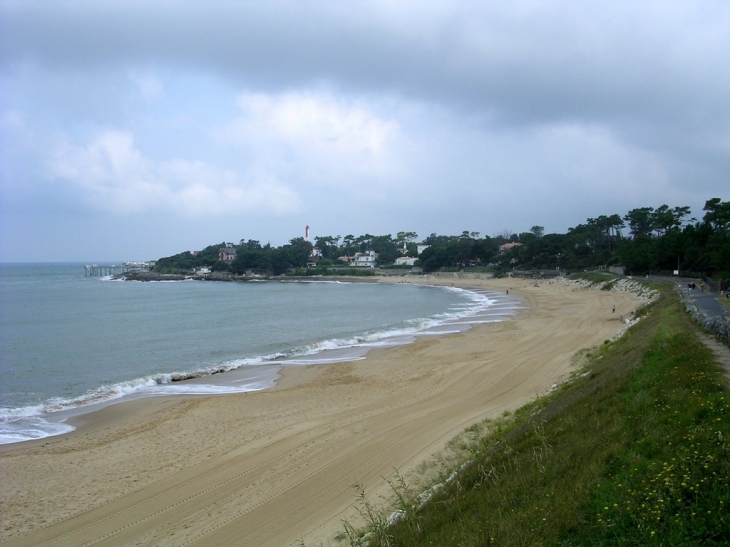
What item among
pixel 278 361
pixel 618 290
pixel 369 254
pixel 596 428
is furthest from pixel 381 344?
pixel 369 254

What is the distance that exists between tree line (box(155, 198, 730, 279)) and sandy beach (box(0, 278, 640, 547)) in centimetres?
2951

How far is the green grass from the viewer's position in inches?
195

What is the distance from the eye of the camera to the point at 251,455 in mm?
12141

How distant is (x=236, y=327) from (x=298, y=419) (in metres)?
26.3

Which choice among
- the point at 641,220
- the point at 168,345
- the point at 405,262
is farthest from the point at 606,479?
the point at 405,262

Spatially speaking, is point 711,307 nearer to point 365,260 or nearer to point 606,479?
point 606,479

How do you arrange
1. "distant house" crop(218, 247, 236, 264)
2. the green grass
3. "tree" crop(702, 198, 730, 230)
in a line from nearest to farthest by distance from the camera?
the green grass, "tree" crop(702, 198, 730, 230), "distant house" crop(218, 247, 236, 264)

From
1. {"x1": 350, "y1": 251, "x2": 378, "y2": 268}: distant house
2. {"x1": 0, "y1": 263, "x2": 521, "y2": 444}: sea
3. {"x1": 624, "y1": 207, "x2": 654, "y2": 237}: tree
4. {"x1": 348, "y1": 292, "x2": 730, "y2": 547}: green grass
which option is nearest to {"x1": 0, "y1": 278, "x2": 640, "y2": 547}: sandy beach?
{"x1": 348, "y1": 292, "x2": 730, "y2": 547}: green grass

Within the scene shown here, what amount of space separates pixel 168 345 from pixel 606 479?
3012cm

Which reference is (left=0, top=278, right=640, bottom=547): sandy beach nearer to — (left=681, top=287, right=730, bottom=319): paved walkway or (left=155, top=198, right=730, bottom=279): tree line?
(left=681, top=287, right=730, bottom=319): paved walkway

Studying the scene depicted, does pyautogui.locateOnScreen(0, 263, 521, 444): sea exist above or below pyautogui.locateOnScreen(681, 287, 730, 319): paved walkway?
below

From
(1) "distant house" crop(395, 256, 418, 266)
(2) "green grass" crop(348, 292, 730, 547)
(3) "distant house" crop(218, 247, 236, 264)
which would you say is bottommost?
(2) "green grass" crop(348, 292, 730, 547)

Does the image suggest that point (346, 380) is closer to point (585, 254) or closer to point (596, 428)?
point (596, 428)

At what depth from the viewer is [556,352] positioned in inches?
941
